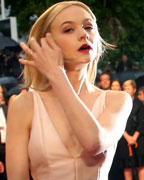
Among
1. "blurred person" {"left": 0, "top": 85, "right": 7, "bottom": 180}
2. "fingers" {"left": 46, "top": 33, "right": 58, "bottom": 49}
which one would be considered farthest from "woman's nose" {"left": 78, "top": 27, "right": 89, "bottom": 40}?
"blurred person" {"left": 0, "top": 85, "right": 7, "bottom": 180}

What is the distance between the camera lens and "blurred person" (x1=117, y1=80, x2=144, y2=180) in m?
8.99

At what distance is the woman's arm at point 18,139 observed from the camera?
2529 millimetres

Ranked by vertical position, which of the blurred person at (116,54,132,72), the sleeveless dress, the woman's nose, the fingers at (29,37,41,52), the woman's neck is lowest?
the blurred person at (116,54,132,72)

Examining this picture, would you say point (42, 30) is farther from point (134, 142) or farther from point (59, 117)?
point (134, 142)

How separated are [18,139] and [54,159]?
18cm

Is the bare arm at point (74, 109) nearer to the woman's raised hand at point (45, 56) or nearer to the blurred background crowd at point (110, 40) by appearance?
the woman's raised hand at point (45, 56)

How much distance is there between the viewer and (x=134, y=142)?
9.02 meters

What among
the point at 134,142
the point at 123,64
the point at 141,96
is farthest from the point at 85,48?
the point at 123,64

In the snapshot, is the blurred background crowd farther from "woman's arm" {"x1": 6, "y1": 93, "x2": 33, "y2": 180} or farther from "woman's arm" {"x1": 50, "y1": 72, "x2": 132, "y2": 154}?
"woman's arm" {"x1": 50, "y1": 72, "x2": 132, "y2": 154}

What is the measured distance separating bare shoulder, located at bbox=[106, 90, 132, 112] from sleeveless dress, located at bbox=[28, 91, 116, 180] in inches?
7.3

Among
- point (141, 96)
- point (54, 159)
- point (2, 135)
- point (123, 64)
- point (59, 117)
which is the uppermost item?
point (59, 117)

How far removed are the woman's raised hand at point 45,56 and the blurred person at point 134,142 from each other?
262 inches

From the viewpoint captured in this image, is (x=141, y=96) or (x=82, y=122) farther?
(x=141, y=96)

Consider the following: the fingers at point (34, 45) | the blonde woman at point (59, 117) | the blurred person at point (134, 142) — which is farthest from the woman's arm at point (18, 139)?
the blurred person at point (134, 142)
